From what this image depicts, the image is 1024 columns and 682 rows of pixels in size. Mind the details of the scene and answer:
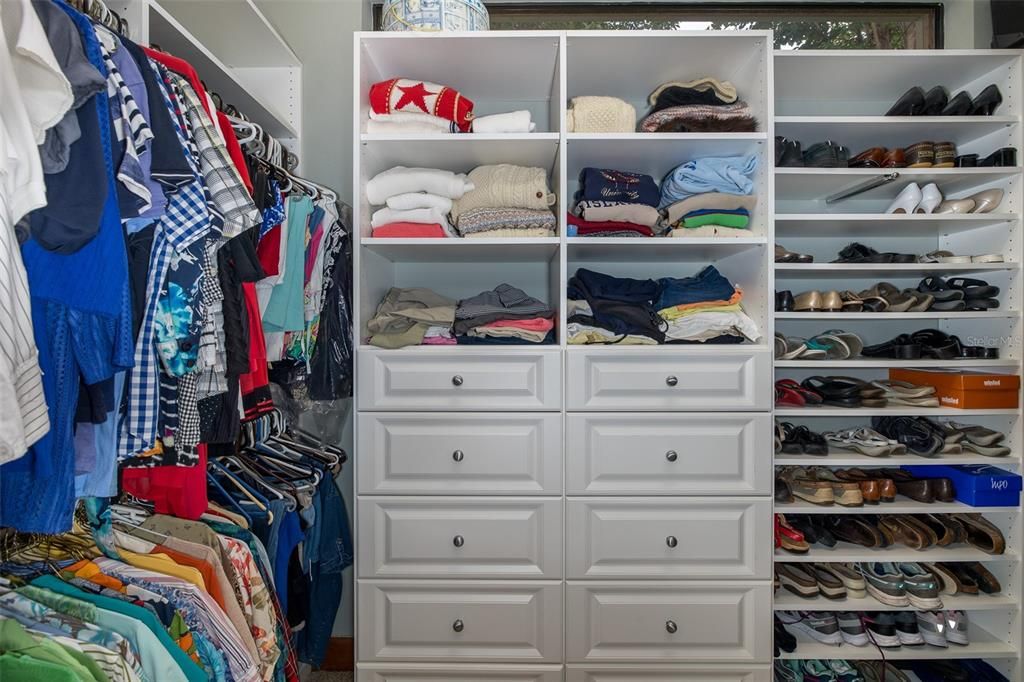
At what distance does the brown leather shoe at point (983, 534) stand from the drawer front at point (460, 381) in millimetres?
1441

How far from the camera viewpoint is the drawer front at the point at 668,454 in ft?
5.90

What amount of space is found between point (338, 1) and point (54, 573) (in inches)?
83.2

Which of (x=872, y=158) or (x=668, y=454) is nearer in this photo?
(x=668, y=454)

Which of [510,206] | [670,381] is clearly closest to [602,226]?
[510,206]

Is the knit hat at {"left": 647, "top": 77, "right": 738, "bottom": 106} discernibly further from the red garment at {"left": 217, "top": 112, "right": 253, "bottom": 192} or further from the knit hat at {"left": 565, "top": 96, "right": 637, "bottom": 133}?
the red garment at {"left": 217, "top": 112, "right": 253, "bottom": 192}

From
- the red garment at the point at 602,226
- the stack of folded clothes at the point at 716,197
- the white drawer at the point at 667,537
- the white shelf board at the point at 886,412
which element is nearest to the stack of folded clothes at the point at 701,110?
the stack of folded clothes at the point at 716,197

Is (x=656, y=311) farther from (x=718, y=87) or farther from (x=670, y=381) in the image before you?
(x=718, y=87)

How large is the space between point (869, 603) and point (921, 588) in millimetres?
177

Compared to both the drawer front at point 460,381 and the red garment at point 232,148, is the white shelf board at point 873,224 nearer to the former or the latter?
the drawer front at point 460,381

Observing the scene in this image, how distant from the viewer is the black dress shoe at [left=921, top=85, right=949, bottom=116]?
1.91 meters

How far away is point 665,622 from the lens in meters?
1.81

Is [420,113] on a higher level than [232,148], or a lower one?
higher

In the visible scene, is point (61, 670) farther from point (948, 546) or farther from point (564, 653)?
point (948, 546)

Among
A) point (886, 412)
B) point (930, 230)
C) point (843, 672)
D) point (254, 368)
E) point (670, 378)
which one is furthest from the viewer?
point (930, 230)
